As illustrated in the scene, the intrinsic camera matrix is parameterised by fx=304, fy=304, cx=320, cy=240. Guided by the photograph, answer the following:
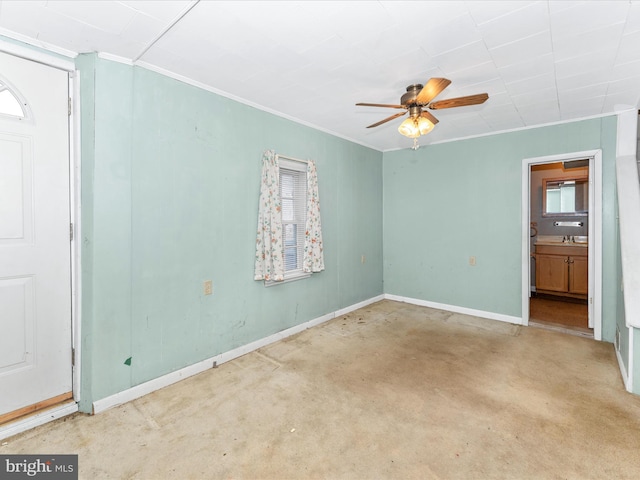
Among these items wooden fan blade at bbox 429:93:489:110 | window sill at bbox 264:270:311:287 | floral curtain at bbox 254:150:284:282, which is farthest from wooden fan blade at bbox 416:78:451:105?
window sill at bbox 264:270:311:287

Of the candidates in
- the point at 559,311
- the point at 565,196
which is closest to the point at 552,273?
the point at 559,311

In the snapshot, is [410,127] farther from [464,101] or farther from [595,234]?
[595,234]

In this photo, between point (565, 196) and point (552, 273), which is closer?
point (552, 273)

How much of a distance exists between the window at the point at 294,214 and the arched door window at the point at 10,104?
2213mm

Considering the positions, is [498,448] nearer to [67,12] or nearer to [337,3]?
[337,3]

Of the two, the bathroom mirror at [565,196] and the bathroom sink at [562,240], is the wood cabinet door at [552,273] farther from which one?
the bathroom mirror at [565,196]

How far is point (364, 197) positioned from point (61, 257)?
3641mm

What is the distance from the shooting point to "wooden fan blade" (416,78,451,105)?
80.1 inches

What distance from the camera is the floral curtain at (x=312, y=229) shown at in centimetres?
364

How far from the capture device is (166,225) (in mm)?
2469

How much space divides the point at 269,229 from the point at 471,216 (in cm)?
290

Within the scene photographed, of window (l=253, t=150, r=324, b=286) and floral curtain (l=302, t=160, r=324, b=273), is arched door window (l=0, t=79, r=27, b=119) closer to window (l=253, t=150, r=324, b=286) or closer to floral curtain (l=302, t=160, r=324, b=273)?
window (l=253, t=150, r=324, b=286)

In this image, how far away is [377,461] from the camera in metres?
1.69

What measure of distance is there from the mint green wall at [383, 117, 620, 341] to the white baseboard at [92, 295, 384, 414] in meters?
1.88
